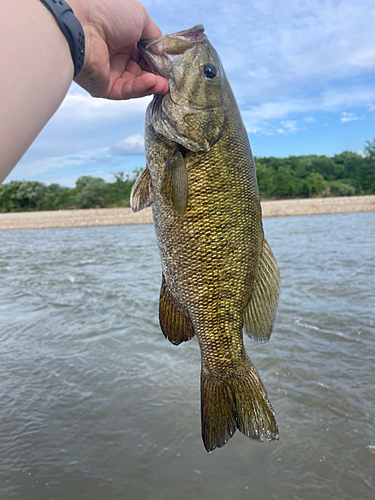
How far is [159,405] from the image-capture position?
13.3 ft

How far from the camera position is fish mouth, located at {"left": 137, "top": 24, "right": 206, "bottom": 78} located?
1.64m

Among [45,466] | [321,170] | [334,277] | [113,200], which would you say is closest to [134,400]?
[45,466]

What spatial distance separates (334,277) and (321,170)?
179 ft

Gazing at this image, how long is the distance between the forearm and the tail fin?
4.37 feet

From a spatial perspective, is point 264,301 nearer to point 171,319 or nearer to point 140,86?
point 171,319

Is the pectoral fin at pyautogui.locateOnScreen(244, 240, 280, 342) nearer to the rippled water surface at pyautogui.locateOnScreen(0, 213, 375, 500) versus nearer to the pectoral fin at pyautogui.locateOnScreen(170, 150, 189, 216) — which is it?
the pectoral fin at pyautogui.locateOnScreen(170, 150, 189, 216)

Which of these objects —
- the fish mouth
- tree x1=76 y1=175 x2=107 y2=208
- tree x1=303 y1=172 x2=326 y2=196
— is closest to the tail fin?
the fish mouth

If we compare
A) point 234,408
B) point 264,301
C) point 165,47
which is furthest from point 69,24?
point 234,408

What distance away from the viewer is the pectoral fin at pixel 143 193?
1.67 meters

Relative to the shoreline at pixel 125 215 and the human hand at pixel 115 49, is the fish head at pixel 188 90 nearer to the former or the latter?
the human hand at pixel 115 49

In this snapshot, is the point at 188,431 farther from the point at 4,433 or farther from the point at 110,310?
the point at 110,310

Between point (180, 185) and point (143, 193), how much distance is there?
24 cm

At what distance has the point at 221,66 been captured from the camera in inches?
68.2

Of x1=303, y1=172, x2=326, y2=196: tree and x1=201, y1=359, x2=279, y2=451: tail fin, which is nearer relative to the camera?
x1=201, y1=359, x2=279, y2=451: tail fin
